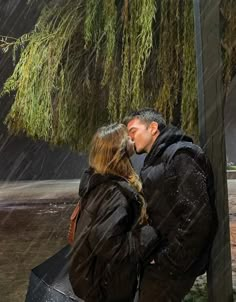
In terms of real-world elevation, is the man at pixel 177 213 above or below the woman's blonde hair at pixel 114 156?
below

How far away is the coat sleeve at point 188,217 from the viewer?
2107 mm

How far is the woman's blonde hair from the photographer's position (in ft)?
7.44

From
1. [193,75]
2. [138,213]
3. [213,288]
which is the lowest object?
[213,288]

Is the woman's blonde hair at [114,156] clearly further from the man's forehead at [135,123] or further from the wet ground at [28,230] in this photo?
the wet ground at [28,230]

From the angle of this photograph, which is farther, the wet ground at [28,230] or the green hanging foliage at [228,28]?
the wet ground at [28,230]

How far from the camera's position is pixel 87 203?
2236mm

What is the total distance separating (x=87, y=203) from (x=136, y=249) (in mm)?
318

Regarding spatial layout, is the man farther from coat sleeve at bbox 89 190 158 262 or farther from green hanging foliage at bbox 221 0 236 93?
green hanging foliage at bbox 221 0 236 93

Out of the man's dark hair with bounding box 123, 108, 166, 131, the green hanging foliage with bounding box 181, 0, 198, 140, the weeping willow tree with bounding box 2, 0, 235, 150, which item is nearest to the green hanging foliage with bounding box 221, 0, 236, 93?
the weeping willow tree with bounding box 2, 0, 235, 150

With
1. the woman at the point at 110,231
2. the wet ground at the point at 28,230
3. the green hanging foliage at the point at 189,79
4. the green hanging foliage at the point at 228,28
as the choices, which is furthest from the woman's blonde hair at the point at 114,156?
the wet ground at the point at 28,230

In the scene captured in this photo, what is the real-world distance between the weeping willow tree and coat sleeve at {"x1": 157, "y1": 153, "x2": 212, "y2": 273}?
6.34 feet

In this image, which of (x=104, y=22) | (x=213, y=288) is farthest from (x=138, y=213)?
(x=104, y=22)

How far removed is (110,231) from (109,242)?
49 millimetres

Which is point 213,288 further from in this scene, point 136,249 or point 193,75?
point 193,75
